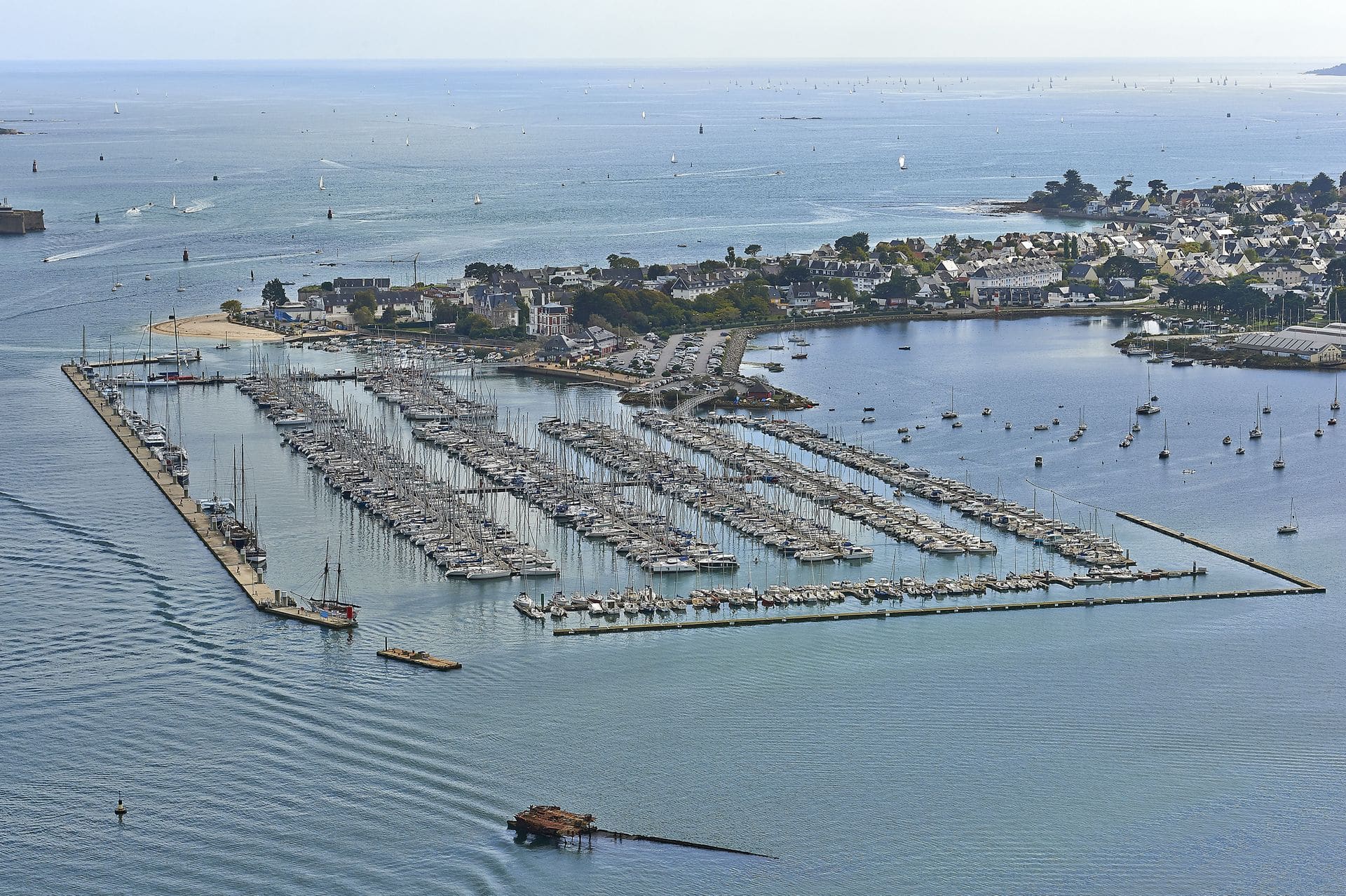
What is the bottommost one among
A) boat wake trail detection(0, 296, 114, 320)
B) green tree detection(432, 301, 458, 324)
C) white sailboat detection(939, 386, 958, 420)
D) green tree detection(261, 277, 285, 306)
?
white sailboat detection(939, 386, 958, 420)

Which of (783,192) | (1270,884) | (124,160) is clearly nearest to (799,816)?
(1270,884)

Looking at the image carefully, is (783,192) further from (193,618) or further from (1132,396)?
(193,618)

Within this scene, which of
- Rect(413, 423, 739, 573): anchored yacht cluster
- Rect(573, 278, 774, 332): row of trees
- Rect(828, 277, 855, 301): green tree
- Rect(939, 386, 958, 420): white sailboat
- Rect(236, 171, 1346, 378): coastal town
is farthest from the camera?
Rect(828, 277, 855, 301): green tree

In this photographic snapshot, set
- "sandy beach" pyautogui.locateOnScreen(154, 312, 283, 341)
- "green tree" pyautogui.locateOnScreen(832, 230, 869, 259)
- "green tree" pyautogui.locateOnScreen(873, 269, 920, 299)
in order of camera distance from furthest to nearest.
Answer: "green tree" pyautogui.locateOnScreen(832, 230, 869, 259) < "green tree" pyautogui.locateOnScreen(873, 269, 920, 299) < "sandy beach" pyautogui.locateOnScreen(154, 312, 283, 341)

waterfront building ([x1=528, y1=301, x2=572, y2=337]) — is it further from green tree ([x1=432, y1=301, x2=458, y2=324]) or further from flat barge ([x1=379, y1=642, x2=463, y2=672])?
flat barge ([x1=379, y1=642, x2=463, y2=672])

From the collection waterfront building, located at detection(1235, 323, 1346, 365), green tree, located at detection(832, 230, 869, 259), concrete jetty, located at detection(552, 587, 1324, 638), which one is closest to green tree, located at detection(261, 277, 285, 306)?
green tree, located at detection(832, 230, 869, 259)

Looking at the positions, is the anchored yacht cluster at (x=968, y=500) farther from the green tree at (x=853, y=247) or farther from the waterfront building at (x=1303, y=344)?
the green tree at (x=853, y=247)

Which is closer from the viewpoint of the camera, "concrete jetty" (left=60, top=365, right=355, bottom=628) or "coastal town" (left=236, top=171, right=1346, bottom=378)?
"concrete jetty" (left=60, top=365, right=355, bottom=628)

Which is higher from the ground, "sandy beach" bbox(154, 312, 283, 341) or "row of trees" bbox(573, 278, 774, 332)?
"row of trees" bbox(573, 278, 774, 332)
